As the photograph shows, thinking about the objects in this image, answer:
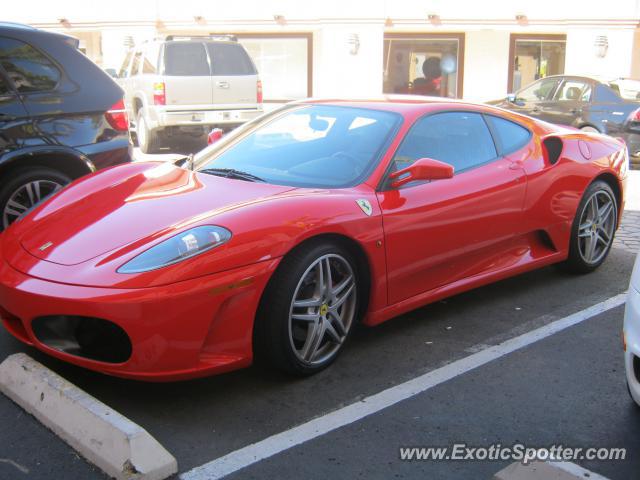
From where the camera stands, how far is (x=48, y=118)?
544 cm

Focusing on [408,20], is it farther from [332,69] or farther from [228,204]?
[228,204]

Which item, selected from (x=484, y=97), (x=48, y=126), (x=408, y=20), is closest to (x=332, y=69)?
(x=408, y=20)

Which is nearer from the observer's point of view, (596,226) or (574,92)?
(596,226)

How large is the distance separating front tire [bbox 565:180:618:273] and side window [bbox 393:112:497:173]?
94 cm

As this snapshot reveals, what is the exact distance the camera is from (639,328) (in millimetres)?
2877

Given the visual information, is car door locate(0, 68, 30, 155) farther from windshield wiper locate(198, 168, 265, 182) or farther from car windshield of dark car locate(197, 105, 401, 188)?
windshield wiper locate(198, 168, 265, 182)

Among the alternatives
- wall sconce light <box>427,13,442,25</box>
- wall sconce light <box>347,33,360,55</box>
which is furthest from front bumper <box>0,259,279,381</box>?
wall sconce light <box>427,13,442,25</box>

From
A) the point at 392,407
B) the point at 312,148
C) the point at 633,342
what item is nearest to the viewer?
the point at 633,342

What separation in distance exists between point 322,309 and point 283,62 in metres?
17.5

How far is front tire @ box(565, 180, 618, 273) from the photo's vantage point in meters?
5.17

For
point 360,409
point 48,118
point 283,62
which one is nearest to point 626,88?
point 48,118

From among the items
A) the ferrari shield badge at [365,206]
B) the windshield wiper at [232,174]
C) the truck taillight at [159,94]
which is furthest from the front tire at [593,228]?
the truck taillight at [159,94]

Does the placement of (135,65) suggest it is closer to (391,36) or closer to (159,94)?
(159,94)

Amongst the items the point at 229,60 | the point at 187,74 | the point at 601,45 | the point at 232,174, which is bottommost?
the point at 232,174
